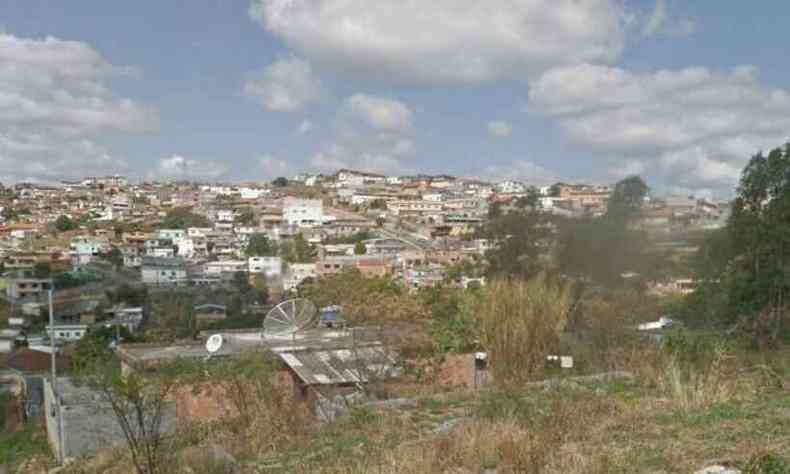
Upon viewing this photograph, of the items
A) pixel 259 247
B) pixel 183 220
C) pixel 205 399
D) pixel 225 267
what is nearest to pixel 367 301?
pixel 205 399

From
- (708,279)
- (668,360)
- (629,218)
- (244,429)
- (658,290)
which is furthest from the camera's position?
(708,279)

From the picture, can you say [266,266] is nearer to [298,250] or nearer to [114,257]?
[298,250]

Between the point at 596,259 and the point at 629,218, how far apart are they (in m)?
1.47

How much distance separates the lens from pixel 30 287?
103 ft

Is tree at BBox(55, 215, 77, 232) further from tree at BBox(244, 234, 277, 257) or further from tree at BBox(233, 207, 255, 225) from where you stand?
tree at BBox(244, 234, 277, 257)

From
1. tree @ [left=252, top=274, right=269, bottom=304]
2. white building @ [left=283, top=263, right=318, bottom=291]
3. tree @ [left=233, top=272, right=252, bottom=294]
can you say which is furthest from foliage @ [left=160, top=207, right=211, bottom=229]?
tree @ [left=252, top=274, right=269, bottom=304]

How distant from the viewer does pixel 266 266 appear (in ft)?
108

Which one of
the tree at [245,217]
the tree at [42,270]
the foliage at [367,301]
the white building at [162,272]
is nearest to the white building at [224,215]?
the tree at [245,217]

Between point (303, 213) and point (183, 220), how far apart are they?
10103 mm

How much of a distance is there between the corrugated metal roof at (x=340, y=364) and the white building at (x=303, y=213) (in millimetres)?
47370

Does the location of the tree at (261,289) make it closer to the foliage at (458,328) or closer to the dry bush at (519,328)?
the foliage at (458,328)

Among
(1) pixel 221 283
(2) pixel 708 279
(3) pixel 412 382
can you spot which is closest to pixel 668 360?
(3) pixel 412 382

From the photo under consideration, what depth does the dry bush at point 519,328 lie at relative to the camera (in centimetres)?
707

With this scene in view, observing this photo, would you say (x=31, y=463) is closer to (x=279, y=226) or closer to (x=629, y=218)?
(x=629, y=218)
